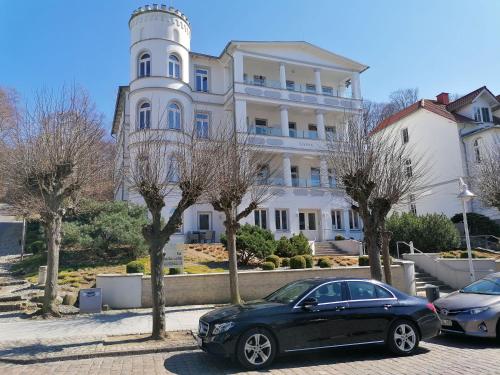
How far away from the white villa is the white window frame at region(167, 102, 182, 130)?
7 cm

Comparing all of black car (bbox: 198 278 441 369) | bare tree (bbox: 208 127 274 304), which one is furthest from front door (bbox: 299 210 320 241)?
black car (bbox: 198 278 441 369)

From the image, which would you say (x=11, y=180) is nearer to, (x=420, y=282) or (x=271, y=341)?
(x=271, y=341)

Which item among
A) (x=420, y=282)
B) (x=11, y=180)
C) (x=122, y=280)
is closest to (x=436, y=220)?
(x=420, y=282)

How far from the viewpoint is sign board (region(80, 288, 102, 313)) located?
45.6 ft

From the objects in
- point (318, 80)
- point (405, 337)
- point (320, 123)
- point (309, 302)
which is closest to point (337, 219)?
point (320, 123)

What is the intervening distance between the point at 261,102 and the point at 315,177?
7757 mm

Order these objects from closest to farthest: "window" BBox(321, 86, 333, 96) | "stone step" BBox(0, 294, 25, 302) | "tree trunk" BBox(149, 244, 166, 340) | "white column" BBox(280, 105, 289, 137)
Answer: "tree trunk" BBox(149, 244, 166, 340)
"stone step" BBox(0, 294, 25, 302)
"white column" BBox(280, 105, 289, 137)
"window" BBox(321, 86, 333, 96)

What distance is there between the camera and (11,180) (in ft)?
48.8

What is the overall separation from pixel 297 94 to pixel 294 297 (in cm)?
2896

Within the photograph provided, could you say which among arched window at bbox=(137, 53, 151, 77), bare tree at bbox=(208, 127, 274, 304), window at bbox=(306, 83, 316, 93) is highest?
window at bbox=(306, 83, 316, 93)

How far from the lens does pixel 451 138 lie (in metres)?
36.7

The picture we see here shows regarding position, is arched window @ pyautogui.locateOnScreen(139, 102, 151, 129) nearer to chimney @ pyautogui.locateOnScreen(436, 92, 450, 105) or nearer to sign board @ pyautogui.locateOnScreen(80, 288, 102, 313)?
sign board @ pyautogui.locateOnScreen(80, 288, 102, 313)

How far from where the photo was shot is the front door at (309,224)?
33.8m

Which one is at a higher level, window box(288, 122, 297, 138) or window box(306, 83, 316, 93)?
window box(306, 83, 316, 93)
